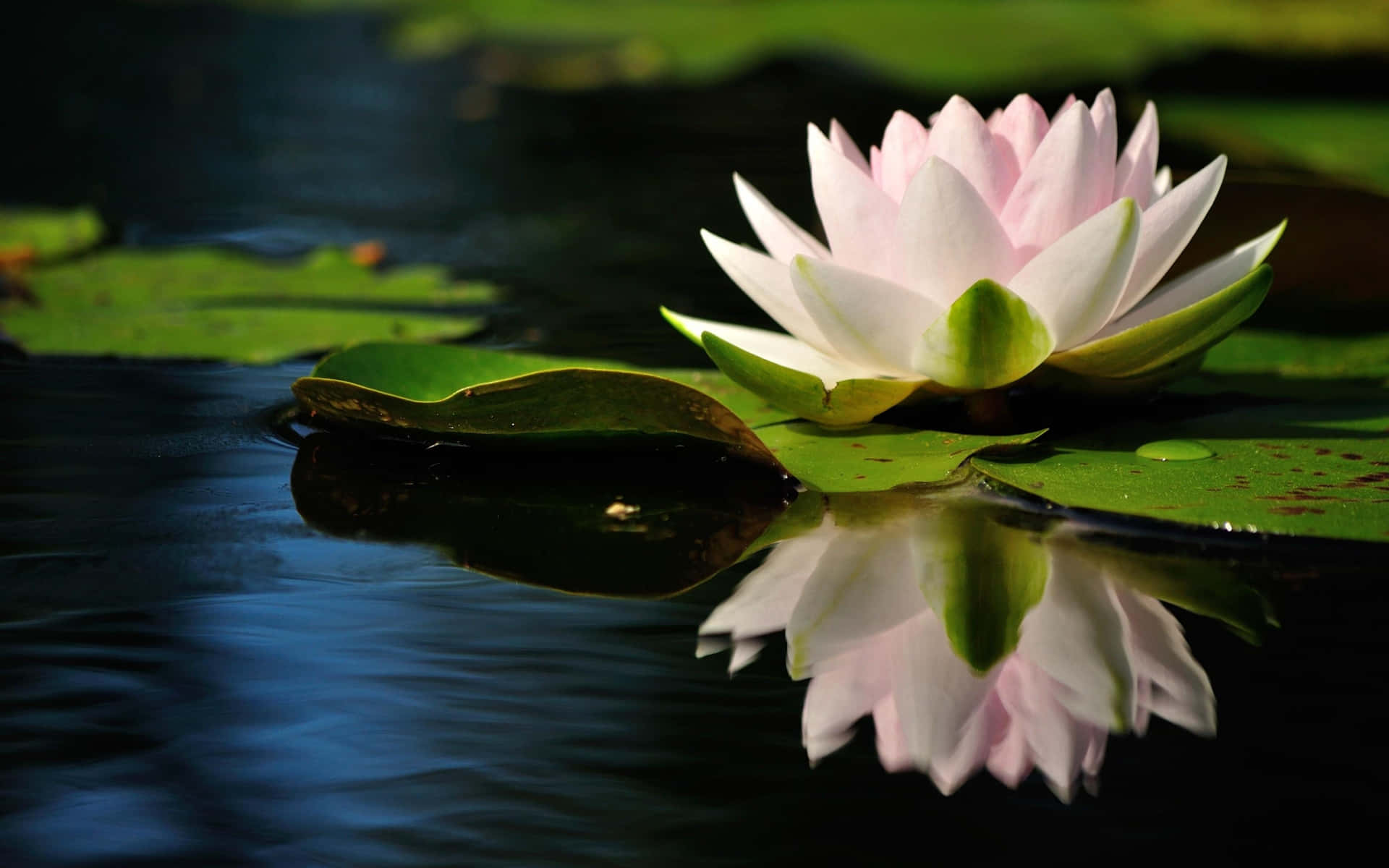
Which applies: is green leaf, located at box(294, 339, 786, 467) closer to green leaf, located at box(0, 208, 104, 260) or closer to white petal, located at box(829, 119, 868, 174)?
white petal, located at box(829, 119, 868, 174)

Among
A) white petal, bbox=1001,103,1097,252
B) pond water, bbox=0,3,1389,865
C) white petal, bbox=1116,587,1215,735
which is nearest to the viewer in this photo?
pond water, bbox=0,3,1389,865

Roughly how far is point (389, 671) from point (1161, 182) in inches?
38.2

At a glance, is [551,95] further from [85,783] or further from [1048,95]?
[85,783]

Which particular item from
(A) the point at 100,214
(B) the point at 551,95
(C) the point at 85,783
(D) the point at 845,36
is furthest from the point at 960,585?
(B) the point at 551,95

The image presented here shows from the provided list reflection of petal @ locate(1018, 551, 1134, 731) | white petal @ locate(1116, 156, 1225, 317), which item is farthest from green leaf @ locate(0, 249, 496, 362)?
reflection of petal @ locate(1018, 551, 1134, 731)

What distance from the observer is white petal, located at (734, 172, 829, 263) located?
50.7 inches

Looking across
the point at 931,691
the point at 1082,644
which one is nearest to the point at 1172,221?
the point at 1082,644

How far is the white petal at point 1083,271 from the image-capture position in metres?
1.07

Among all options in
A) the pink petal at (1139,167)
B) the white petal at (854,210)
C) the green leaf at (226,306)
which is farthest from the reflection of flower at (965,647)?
the green leaf at (226,306)

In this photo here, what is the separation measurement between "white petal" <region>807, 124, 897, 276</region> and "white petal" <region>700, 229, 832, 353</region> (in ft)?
0.20

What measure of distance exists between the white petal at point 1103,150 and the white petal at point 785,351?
0.26 metres

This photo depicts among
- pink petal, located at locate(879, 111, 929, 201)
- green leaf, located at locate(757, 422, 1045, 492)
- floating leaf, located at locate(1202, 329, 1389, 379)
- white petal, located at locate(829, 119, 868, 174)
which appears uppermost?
white petal, located at locate(829, 119, 868, 174)

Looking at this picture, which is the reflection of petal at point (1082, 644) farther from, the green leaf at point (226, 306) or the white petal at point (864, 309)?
the green leaf at point (226, 306)

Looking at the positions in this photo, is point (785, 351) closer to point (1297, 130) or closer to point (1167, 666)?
point (1167, 666)
